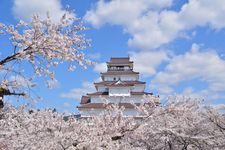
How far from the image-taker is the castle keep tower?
44875 millimetres

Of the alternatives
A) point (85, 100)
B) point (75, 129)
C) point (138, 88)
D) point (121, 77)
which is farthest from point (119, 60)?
point (75, 129)

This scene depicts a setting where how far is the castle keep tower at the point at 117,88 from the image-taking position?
44.9 m

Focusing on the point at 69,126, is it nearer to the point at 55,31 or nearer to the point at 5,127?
the point at 5,127

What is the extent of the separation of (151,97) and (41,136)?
11.5ft

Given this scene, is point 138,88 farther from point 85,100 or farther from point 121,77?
point 85,100

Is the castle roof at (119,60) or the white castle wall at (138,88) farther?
the castle roof at (119,60)

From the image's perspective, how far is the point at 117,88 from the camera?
4784cm

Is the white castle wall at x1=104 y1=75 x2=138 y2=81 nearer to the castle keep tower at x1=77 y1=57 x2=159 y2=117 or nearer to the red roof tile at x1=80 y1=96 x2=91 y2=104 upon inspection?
the castle keep tower at x1=77 y1=57 x2=159 y2=117

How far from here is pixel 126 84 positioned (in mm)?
47625

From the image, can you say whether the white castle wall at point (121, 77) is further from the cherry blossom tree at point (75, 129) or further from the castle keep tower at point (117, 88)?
the cherry blossom tree at point (75, 129)

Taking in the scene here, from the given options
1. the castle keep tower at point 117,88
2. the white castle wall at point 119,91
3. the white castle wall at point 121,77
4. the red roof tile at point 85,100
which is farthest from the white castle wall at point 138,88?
the red roof tile at point 85,100

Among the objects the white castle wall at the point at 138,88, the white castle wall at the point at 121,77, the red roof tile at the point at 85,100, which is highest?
the white castle wall at the point at 121,77

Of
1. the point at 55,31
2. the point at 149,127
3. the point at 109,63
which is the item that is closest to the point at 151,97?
the point at 149,127

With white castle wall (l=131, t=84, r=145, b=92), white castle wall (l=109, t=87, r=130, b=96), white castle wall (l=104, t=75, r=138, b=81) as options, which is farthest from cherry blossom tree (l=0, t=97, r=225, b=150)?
white castle wall (l=104, t=75, r=138, b=81)
